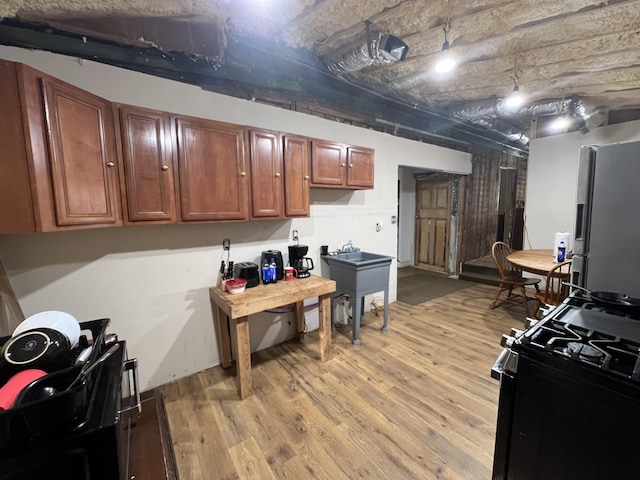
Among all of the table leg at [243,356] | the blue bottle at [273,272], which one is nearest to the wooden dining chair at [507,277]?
the blue bottle at [273,272]

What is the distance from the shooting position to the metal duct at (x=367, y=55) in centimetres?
203

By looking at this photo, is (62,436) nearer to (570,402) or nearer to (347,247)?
(570,402)

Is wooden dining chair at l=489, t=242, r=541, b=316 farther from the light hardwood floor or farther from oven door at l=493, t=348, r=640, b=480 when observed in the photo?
oven door at l=493, t=348, r=640, b=480

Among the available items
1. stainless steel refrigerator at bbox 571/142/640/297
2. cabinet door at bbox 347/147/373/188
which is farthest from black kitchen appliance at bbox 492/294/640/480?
cabinet door at bbox 347/147/373/188

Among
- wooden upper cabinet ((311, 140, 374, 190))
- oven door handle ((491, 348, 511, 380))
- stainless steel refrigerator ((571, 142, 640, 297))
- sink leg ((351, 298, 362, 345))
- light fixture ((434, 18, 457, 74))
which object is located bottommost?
sink leg ((351, 298, 362, 345))

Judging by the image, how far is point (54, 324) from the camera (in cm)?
107

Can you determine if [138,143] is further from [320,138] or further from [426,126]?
[426,126]

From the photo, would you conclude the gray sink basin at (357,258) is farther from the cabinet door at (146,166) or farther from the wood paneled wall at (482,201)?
the wood paneled wall at (482,201)

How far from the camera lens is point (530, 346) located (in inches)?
36.0

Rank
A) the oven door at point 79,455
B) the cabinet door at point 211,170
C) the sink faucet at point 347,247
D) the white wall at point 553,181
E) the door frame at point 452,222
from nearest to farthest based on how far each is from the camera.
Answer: the oven door at point 79,455, the cabinet door at point 211,170, the sink faucet at point 347,247, the white wall at point 553,181, the door frame at point 452,222

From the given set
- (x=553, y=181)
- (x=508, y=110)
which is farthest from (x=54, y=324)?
(x=553, y=181)

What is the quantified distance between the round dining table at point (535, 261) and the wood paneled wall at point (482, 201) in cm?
179

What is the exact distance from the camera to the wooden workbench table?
2010 mm

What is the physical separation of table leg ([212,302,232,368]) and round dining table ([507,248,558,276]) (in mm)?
3084
